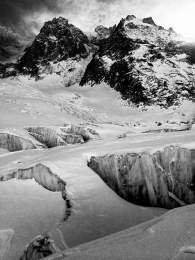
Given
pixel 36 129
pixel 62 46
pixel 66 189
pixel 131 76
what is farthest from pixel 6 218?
pixel 62 46

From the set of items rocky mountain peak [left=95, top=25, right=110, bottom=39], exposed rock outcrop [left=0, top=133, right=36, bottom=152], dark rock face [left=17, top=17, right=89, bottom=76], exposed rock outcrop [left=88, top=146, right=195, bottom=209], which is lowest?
exposed rock outcrop [left=88, top=146, right=195, bottom=209]

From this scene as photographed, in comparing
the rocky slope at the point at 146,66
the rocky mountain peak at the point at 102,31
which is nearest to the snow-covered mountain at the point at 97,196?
the rocky slope at the point at 146,66

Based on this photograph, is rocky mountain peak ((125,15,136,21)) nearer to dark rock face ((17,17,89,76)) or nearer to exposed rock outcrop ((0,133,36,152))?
dark rock face ((17,17,89,76))

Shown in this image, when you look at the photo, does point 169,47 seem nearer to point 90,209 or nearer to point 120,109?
point 120,109

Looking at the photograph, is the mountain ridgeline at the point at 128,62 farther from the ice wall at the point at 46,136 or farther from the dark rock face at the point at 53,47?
the ice wall at the point at 46,136

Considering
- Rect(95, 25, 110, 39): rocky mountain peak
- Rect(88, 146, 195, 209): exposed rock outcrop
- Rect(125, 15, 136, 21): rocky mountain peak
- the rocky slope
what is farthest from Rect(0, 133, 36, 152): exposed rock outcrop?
Rect(95, 25, 110, 39): rocky mountain peak
